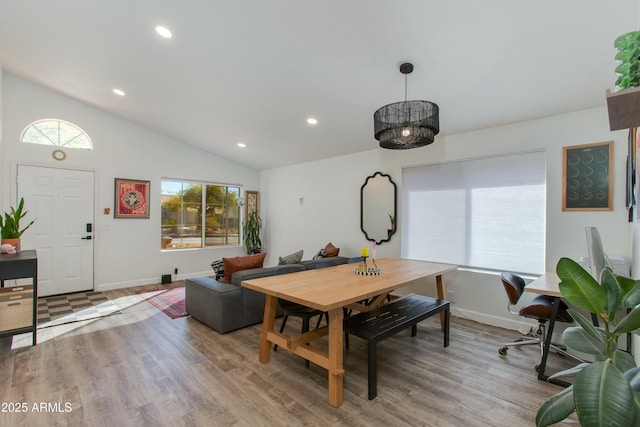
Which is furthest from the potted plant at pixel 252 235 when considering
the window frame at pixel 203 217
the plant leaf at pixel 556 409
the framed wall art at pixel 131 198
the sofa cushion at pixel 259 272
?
the plant leaf at pixel 556 409

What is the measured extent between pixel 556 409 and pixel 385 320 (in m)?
1.61

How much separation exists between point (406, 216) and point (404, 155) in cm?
92

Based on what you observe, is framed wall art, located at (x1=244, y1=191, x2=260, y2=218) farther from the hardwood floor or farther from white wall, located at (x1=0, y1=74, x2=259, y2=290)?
the hardwood floor

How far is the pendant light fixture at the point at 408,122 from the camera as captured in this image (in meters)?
2.41

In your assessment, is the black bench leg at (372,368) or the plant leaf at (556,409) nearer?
the plant leaf at (556,409)

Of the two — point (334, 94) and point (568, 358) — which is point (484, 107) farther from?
point (568, 358)

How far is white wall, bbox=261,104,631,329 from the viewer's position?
9.49ft

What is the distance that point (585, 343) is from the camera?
37.3 inches

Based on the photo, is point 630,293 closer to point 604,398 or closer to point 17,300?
point 604,398

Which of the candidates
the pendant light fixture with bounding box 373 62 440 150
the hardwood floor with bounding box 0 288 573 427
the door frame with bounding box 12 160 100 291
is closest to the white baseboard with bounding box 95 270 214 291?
the door frame with bounding box 12 160 100 291

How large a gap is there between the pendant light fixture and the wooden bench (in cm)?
154

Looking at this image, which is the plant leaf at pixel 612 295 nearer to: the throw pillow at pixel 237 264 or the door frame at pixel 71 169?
the throw pillow at pixel 237 264

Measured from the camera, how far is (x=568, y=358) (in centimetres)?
273

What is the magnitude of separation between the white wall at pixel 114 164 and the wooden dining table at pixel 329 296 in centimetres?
357
